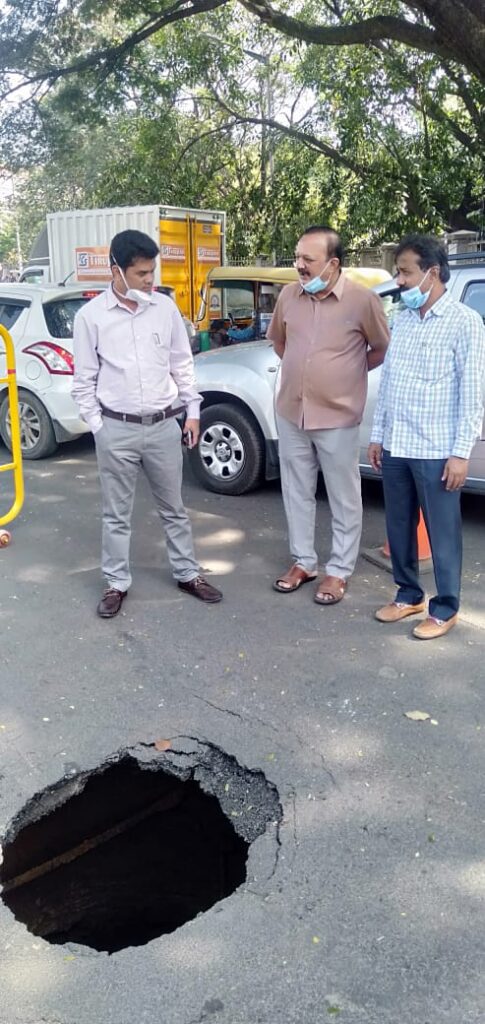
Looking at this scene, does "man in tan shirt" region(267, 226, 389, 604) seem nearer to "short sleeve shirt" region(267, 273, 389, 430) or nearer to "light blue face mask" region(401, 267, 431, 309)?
"short sleeve shirt" region(267, 273, 389, 430)

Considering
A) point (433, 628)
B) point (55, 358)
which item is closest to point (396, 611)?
point (433, 628)

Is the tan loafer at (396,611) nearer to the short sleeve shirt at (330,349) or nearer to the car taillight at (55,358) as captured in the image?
the short sleeve shirt at (330,349)

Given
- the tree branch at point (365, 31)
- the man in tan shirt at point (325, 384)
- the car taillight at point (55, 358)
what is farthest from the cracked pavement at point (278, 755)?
the tree branch at point (365, 31)

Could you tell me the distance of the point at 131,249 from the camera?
4172mm

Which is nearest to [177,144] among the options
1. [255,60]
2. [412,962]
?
[255,60]

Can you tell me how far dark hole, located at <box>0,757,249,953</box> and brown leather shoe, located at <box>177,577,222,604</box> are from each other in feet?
5.13

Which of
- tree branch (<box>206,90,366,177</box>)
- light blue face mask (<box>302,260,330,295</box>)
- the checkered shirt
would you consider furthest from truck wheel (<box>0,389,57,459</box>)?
tree branch (<box>206,90,366,177</box>)

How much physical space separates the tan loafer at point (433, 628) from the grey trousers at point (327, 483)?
655 mm

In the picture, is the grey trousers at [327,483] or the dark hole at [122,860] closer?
the dark hole at [122,860]

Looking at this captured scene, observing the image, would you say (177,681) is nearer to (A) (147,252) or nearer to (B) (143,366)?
(B) (143,366)

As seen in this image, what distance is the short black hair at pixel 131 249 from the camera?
417cm

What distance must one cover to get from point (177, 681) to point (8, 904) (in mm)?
1287

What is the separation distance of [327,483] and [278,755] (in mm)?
1855

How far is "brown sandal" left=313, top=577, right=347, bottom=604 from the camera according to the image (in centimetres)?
487
